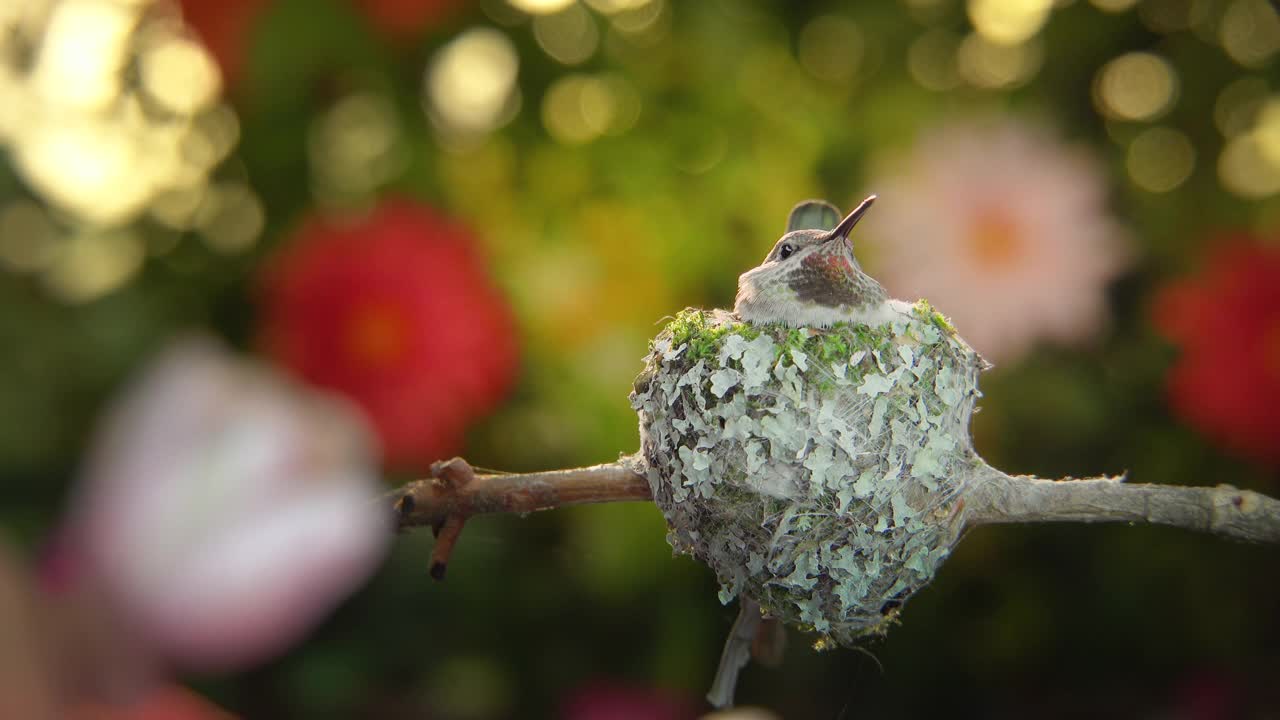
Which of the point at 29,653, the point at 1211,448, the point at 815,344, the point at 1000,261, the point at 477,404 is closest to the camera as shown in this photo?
the point at 29,653

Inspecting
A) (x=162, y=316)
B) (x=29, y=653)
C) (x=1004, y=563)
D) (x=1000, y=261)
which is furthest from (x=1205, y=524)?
(x=162, y=316)

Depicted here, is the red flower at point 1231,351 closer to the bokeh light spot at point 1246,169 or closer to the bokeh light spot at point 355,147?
the bokeh light spot at point 1246,169

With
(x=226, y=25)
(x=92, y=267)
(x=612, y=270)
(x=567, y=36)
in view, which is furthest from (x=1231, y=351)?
(x=92, y=267)

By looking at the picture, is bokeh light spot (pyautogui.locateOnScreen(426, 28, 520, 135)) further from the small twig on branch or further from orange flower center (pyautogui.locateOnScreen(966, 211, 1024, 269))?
the small twig on branch

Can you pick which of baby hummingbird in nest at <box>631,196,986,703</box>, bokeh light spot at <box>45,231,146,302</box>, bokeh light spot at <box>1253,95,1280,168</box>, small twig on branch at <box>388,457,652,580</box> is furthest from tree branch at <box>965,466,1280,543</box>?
bokeh light spot at <box>45,231,146,302</box>

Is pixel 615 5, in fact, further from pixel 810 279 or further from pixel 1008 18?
pixel 810 279

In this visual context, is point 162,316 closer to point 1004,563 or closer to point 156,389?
point 156,389
